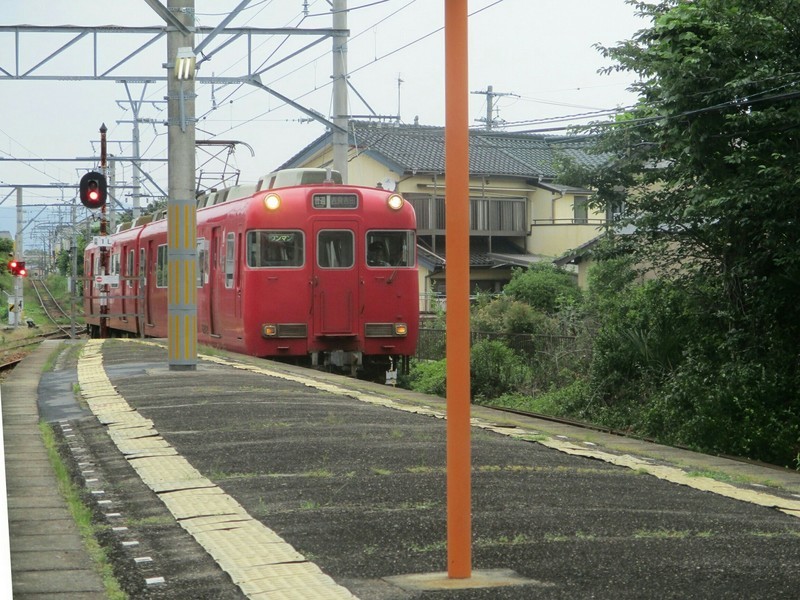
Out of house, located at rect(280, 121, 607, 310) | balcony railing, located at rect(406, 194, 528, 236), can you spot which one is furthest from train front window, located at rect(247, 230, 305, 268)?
balcony railing, located at rect(406, 194, 528, 236)

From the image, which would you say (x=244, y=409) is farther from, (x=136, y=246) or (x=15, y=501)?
(x=136, y=246)

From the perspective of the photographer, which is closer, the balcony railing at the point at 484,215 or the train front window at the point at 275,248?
the train front window at the point at 275,248

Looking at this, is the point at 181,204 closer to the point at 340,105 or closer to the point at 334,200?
the point at 334,200

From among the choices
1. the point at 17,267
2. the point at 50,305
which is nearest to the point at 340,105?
the point at 17,267

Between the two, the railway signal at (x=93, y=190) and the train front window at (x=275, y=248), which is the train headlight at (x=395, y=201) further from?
the railway signal at (x=93, y=190)

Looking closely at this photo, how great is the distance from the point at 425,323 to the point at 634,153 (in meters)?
10.1

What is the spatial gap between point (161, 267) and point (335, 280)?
6936mm

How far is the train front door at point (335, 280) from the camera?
16.2 metres

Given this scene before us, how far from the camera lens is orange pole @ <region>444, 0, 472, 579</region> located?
410 cm

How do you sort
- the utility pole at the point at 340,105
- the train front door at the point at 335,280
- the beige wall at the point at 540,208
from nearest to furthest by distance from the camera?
the train front door at the point at 335,280 < the utility pole at the point at 340,105 < the beige wall at the point at 540,208

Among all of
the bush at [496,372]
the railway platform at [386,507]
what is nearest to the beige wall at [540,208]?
the bush at [496,372]

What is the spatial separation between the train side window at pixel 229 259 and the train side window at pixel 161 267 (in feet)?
15.2

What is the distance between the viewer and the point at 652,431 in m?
12.9

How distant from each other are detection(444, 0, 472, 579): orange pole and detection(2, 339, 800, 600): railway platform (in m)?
0.21
